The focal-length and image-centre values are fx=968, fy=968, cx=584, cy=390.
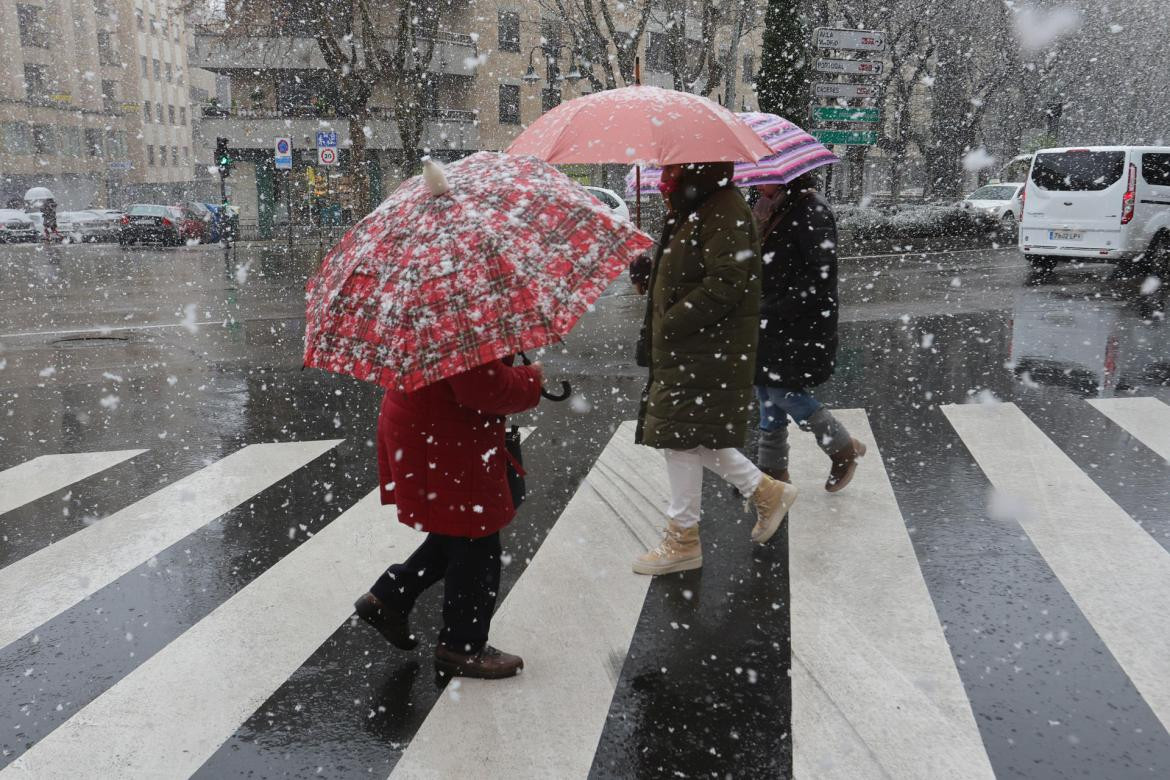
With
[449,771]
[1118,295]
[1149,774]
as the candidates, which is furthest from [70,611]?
[1118,295]

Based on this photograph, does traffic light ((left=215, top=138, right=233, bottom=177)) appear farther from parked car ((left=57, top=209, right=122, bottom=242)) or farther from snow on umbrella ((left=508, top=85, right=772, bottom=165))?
snow on umbrella ((left=508, top=85, right=772, bottom=165))

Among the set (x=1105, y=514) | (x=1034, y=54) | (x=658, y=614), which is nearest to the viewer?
(x=658, y=614)

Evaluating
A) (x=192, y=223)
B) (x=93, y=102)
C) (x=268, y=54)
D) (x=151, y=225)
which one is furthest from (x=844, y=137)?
(x=93, y=102)

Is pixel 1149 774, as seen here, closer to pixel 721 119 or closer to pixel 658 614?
pixel 658 614

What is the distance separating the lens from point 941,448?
19.6ft

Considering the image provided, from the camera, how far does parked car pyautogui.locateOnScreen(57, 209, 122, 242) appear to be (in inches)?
1435

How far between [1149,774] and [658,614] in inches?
67.3

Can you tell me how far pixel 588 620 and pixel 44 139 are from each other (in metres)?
60.5

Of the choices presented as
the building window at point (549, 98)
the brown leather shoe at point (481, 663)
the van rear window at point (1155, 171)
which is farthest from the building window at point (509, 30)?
the brown leather shoe at point (481, 663)

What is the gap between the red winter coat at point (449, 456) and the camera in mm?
2979

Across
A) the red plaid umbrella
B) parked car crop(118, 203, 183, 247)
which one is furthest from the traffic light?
the red plaid umbrella

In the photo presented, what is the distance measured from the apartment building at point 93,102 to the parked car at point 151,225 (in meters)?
14.7

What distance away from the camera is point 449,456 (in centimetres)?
301

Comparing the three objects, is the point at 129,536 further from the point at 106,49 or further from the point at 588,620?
the point at 106,49
